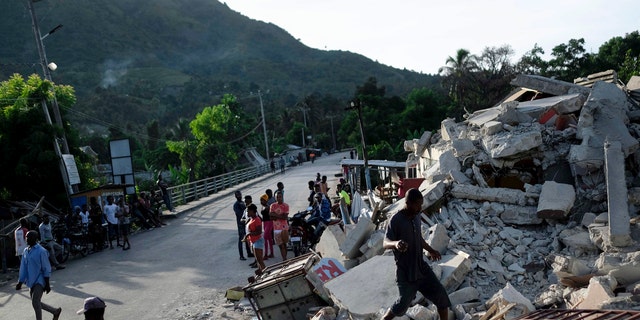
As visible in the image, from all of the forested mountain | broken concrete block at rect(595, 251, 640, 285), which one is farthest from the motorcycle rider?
A: the forested mountain

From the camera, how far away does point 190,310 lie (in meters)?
8.80

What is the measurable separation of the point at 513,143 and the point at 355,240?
11.6ft

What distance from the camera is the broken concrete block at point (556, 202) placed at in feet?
27.1

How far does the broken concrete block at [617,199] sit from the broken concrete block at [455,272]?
192 centimetres

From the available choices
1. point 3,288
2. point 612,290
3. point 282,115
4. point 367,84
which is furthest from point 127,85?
point 612,290

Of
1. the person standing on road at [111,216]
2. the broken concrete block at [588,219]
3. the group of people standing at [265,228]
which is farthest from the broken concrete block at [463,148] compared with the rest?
the person standing on road at [111,216]

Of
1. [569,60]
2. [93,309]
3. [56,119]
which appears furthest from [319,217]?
[569,60]

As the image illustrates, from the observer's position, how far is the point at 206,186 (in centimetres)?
3023

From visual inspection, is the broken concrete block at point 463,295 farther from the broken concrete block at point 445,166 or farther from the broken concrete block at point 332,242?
the broken concrete block at point 445,166

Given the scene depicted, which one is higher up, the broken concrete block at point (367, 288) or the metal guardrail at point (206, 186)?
the broken concrete block at point (367, 288)

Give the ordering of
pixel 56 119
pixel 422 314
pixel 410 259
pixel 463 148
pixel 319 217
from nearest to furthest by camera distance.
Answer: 1. pixel 410 259
2. pixel 422 314
3. pixel 463 148
4. pixel 319 217
5. pixel 56 119

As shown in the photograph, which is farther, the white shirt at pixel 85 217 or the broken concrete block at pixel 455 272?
the white shirt at pixel 85 217

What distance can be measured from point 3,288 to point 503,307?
10700mm

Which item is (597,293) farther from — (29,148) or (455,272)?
(29,148)
